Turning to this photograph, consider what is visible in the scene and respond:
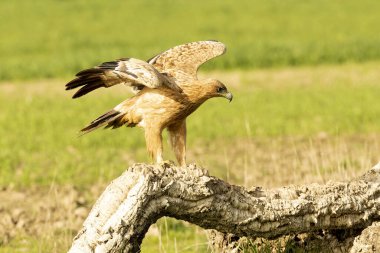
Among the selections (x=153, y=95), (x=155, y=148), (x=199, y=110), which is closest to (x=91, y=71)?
(x=153, y=95)

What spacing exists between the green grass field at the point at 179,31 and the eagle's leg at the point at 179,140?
17934 millimetres

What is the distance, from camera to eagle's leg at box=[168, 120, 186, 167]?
26.7 ft

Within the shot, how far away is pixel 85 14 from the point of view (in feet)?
131

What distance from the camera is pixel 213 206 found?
278 inches

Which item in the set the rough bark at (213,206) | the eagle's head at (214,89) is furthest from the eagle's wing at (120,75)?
the rough bark at (213,206)

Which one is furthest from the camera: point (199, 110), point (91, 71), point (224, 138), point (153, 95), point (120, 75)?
point (199, 110)

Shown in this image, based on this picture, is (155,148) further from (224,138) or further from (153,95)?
Result: (224,138)

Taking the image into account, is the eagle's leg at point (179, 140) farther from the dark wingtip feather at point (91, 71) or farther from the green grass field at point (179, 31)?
the green grass field at point (179, 31)

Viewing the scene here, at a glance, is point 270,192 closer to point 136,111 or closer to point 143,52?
point 136,111

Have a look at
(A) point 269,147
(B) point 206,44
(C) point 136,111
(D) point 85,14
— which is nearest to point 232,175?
(A) point 269,147

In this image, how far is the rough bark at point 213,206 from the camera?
256 inches

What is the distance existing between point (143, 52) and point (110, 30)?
7319 mm

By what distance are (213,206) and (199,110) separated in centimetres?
1241

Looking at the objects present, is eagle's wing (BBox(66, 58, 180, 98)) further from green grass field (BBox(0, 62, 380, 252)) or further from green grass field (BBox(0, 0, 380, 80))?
green grass field (BBox(0, 0, 380, 80))
